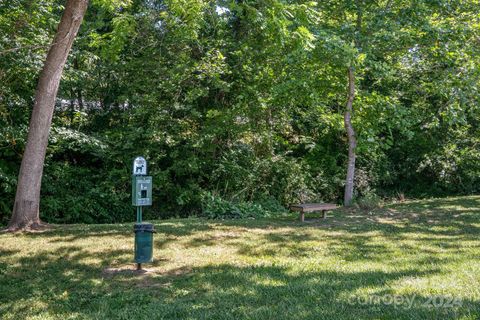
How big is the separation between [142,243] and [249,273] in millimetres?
1446

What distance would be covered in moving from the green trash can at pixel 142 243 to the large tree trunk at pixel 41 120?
12.4 feet

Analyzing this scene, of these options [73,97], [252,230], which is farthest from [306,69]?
[73,97]

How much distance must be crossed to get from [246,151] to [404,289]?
10.5 metres

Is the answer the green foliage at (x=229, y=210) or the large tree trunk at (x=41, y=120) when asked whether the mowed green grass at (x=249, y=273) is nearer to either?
the large tree trunk at (x=41, y=120)

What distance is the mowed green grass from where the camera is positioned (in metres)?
4.17

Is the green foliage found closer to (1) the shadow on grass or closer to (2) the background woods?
(2) the background woods

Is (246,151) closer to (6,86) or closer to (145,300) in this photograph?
(6,86)

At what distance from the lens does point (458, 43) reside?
1120 cm

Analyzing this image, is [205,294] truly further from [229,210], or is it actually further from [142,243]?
[229,210]

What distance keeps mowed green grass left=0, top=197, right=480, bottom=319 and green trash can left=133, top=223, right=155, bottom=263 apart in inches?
8.8

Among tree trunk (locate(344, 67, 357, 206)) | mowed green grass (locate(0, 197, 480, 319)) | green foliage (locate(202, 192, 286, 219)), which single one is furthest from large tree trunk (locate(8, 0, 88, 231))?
tree trunk (locate(344, 67, 357, 206))

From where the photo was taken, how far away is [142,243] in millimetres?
5695

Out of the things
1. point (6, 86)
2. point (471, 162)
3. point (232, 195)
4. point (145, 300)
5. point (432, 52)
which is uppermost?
point (432, 52)

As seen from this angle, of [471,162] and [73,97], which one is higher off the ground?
[73,97]
